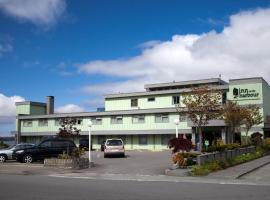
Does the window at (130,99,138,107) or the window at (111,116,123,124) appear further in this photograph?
the window at (130,99,138,107)

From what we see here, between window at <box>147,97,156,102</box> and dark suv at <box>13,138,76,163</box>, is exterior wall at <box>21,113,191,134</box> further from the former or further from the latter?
dark suv at <box>13,138,76,163</box>

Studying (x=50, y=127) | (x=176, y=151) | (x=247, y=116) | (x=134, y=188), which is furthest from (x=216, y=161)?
(x=50, y=127)

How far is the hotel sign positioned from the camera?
166 ft

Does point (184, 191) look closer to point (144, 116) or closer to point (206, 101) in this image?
point (206, 101)

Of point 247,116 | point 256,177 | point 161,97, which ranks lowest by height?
point 256,177

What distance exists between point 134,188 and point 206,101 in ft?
50.1

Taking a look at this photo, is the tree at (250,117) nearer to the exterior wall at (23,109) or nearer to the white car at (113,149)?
the white car at (113,149)

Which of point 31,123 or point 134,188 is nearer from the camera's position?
point 134,188

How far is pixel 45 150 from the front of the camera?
3083cm

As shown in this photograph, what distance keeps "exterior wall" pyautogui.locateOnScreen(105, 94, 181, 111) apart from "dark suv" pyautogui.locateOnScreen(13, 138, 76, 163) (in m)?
29.5

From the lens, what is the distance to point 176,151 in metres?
23.9

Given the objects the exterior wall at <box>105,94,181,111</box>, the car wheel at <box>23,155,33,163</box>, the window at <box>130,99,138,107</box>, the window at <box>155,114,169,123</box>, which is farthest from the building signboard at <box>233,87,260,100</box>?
the car wheel at <box>23,155,33,163</box>

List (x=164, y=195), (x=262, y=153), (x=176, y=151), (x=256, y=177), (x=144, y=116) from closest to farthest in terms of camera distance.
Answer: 1. (x=164, y=195)
2. (x=256, y=177)
3. (x=176, y=151)
4. (x=262, y=153)
5. (x=144, y=116)

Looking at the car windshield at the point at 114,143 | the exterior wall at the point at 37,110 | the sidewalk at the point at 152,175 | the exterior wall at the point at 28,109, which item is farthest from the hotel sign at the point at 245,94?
the exterior wall at the point at 37,110
